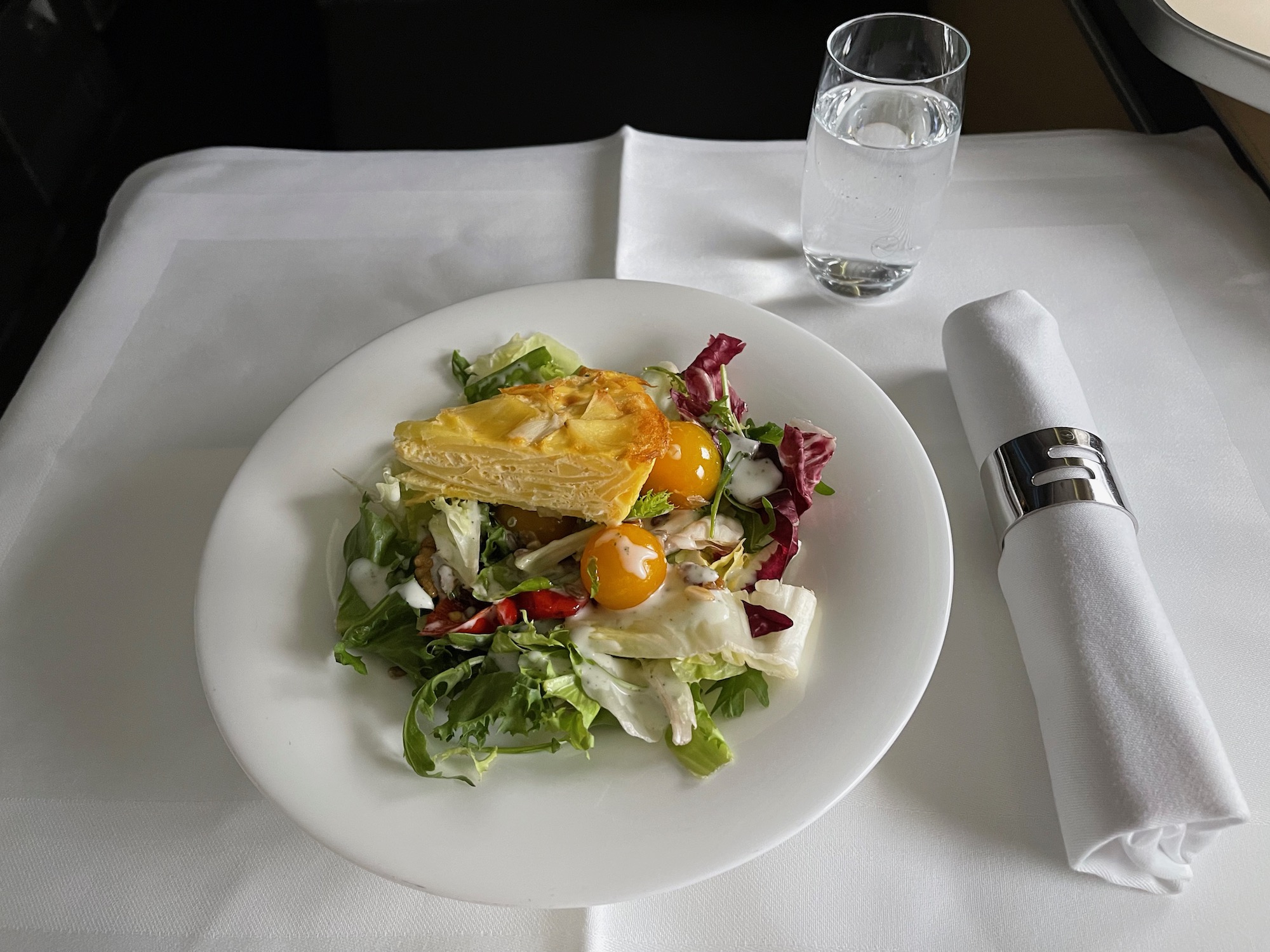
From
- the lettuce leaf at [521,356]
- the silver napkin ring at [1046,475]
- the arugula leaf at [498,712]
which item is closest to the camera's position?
the arugula leaf at [498,712]

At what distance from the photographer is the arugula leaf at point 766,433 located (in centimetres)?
126

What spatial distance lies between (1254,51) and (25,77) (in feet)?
12.2

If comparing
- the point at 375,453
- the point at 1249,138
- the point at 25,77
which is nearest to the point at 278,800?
the point at 375,453

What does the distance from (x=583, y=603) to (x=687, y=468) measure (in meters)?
0.23

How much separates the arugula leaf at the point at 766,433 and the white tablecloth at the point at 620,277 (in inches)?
13.0

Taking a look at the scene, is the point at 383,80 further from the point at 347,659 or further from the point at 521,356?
the point at 347,659

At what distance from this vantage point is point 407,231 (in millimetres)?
1903

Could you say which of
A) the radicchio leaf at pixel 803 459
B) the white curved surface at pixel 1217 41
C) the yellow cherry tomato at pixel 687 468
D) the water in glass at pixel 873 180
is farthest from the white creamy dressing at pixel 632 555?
the white curved surface at pixel 1217 41

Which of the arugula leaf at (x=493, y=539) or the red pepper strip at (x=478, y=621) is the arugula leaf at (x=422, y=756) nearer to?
the red pepper strip at (x=478, y=621)

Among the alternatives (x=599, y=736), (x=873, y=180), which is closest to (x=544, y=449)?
(x=599, y=736)

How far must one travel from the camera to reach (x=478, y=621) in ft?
3.59

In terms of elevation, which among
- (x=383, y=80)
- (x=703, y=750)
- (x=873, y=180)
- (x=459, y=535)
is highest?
(x=873, y=180)

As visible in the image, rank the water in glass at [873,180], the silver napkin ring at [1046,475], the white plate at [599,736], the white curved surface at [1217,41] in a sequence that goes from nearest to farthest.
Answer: the white plate at [599,736]
the silver napkin ring at [1046,475]
the water in glass at [873,180]
the white curved surface at [1217,41]

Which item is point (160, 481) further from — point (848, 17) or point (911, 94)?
point (848, 17)
